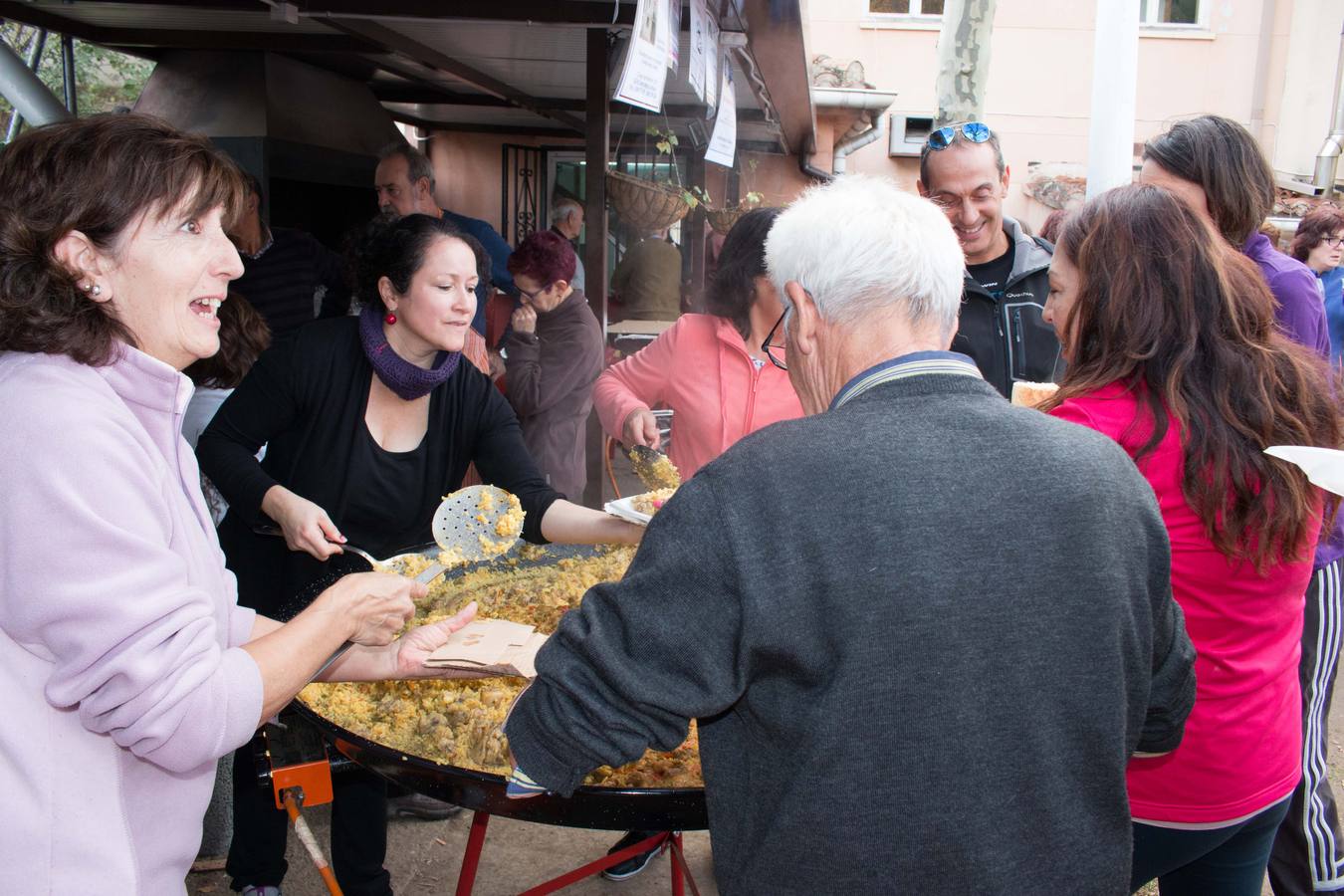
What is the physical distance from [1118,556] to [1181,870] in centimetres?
113

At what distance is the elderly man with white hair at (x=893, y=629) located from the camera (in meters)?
1.16

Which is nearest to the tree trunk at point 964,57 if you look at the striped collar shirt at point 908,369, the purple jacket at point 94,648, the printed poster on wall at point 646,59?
the printed poster on wall at point 646,59

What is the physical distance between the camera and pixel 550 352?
500 centimetres

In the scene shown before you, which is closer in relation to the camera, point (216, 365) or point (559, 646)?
point (559, 646)

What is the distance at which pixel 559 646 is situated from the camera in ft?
4.39

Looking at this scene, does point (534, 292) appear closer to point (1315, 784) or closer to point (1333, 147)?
point (1315, 784)

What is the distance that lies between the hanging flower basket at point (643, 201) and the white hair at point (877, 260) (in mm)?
4033

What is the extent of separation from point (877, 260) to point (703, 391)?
73.8 inches

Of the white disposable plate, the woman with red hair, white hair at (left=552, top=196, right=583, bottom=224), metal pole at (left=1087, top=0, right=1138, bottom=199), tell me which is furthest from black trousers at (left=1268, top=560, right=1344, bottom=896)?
white hair at (left=552, top=196, right=583, bottom=224)

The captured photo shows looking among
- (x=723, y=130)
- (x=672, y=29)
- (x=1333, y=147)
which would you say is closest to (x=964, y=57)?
(x=723, y=130)

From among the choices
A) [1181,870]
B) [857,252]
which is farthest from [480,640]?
[1181,870]

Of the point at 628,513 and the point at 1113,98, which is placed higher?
the point at 1113,98

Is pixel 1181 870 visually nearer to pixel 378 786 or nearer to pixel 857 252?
pixel 857 252

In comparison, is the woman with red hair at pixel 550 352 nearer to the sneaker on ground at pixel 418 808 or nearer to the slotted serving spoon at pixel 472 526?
the sneaker on ground at pixel 418 808
